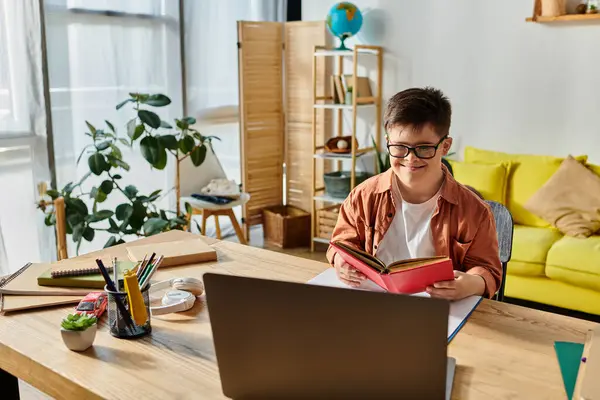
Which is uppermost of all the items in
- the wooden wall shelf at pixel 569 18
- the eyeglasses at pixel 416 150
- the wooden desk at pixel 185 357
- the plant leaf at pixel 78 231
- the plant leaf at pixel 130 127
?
the wooden wall shelf at pixel 569 18

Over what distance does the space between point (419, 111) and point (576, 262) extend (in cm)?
195

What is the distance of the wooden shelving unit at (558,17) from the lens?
3.49 m

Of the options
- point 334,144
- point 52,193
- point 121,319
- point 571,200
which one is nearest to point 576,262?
point 571,200

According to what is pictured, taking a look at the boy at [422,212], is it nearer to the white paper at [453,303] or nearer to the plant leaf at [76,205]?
the white paper at [453,303]

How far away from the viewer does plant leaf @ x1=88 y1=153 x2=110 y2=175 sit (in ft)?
10.9

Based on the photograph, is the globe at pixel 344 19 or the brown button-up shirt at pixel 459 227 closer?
the brown button-up shirt at pixel 459 227

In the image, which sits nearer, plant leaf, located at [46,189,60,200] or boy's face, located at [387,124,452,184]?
boy's face, located at [387,124,452,184]

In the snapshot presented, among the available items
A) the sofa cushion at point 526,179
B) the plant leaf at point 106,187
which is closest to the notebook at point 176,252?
the plant leaf at point 106,187

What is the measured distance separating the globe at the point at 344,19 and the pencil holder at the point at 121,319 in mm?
3277

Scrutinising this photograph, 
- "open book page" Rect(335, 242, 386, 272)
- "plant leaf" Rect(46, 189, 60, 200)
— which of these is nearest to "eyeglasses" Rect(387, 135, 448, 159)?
"open book page" Rect(335, 242, 386, 272)

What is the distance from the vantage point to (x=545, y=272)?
3152 millimetres

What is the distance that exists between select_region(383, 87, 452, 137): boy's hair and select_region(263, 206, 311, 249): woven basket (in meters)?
3.06

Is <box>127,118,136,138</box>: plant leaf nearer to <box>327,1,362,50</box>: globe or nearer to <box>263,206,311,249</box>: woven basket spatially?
<box>263,206,311,249</box>: woven basket

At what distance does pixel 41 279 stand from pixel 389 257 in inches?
34.8
